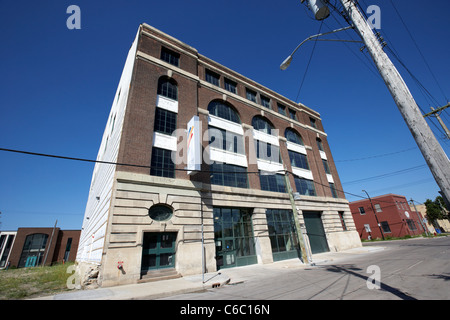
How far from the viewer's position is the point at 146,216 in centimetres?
1197

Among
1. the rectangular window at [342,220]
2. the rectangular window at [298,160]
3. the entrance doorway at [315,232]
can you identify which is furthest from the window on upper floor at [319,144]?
the entrance doorway at [315,232]

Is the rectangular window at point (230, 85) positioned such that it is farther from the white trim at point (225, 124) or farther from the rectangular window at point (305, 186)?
the rectangular window at point (305, 186)

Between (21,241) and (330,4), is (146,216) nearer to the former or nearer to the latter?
(330,4)

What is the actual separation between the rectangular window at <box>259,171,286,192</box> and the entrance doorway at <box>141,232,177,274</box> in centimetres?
1052

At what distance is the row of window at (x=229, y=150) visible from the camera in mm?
14711

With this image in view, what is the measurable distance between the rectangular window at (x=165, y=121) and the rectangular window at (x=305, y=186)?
1600 centimetres

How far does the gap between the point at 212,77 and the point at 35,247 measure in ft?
181

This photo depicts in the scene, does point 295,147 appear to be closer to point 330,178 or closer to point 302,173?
point 302,173

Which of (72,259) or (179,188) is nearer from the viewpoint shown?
(179,188)

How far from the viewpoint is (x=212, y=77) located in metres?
22.4

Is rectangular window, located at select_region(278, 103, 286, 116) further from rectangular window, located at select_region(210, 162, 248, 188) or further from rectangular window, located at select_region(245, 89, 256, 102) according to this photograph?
rectangular window, located at select_region(210, 162, 248, 188)

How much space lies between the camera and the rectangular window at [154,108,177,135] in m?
15.4
